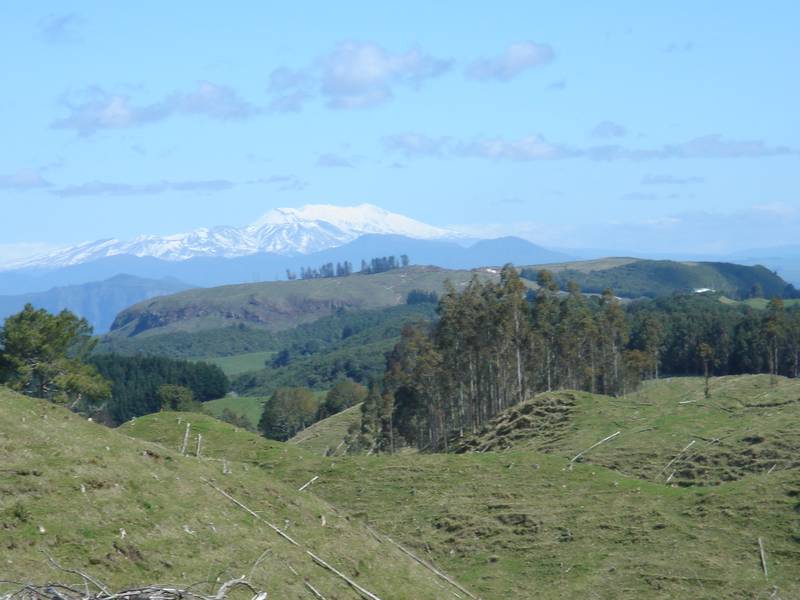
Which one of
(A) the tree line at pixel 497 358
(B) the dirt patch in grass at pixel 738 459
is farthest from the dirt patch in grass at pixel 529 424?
(A) the tree line at pixel 497 358

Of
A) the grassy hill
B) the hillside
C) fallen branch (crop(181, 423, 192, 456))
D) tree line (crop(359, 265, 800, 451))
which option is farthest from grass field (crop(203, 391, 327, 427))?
the hillside

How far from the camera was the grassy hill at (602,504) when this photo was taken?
32188 millimetres

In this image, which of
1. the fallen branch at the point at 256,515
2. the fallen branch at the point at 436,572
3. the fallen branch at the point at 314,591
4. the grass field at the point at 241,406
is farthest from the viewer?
the grass field at the point at 241,406

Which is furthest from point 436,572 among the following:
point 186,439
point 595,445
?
point 595,445

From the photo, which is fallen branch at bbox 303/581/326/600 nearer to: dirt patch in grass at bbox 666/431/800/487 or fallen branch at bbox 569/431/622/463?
dirt patch in grass at bbox 666/431/800/487

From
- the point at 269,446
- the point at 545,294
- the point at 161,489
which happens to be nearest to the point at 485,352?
the point at 545,294

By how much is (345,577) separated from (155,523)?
5478 mm

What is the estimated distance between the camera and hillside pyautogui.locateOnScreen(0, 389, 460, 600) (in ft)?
73.1

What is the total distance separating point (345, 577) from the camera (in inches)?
1057

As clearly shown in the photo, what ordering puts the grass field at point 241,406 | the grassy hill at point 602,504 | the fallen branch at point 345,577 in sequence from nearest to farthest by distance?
the fallen branch at point 345,577
the grassy hill at point 602,504
the grass field at point 241,406

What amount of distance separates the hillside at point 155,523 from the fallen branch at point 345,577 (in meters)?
0.26

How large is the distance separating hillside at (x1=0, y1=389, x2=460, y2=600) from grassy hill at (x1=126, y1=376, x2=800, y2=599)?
5.31m

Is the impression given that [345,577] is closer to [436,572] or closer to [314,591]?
[314,591]

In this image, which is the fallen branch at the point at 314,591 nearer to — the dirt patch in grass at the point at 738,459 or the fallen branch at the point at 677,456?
the dirt patch in grass at the point at 738,459
